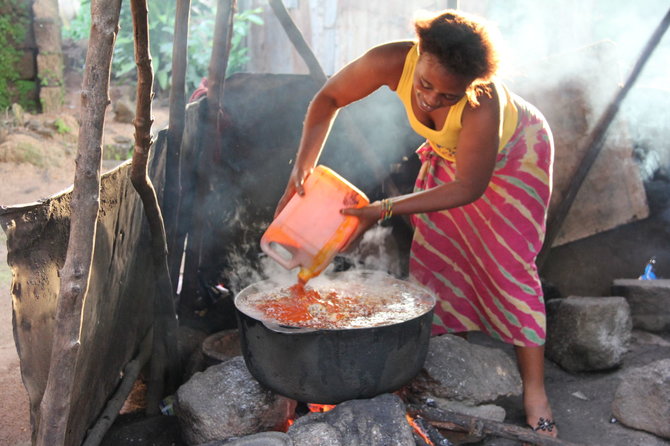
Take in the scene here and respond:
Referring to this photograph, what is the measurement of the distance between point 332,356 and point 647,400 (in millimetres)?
1669

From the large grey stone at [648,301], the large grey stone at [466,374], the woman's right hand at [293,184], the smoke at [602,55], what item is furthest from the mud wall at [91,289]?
the large grey stone at [648,301]

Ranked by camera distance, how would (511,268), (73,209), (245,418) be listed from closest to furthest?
1. (73,209)
2. (245,418)
3. (511,268)

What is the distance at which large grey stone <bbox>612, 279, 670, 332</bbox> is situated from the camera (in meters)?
4.30

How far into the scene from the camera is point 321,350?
2.56m

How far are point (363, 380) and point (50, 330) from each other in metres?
1.20

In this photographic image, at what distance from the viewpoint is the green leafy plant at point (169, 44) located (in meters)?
10.2

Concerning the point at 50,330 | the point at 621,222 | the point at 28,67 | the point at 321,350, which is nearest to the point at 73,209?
the point at 50,330

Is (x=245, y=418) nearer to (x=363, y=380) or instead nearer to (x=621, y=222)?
(x=363, y=380)

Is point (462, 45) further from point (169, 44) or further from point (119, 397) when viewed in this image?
point (169, 44)

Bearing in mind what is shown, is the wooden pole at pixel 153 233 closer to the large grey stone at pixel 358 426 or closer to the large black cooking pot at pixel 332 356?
the large black cooking pot at pixel 332 356

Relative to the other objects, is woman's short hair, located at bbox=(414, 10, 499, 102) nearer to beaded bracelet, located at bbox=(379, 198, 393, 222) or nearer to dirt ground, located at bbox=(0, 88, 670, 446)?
beaded bracelet, located at bbox=(379, 198, 393, 222)

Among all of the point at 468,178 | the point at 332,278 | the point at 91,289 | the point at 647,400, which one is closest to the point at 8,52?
the point at 332,278

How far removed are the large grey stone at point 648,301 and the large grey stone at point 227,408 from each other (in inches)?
100

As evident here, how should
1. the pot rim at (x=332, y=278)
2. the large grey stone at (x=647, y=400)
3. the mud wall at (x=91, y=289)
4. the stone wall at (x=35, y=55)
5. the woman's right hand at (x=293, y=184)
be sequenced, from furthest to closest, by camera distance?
the stone wall at (x=35, y=55)
the large grey stone at (x=647, y=400)
the woman's right hand at (x=293, y=184)
the pot rim at (x=332, y=278)
the mud wall at (x=91, y=289)
